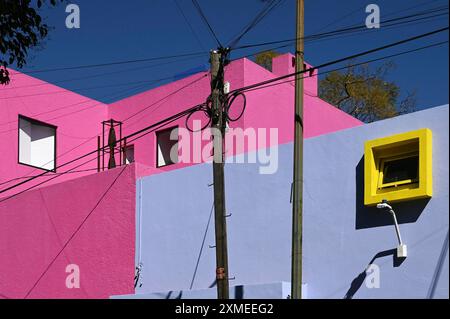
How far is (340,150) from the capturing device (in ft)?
43.5

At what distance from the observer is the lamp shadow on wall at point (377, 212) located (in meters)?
12.0

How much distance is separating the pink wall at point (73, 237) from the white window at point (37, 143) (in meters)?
2.73

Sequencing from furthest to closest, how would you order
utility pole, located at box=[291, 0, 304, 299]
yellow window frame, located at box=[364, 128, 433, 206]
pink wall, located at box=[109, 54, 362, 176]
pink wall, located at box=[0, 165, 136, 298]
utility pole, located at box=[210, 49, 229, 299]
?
pink wall, located at box=[109, 54, 362, 176] → pink wall, located at box=[0, 165, 136, 298] → utility pole, located at box=[210, 49, 229, 299] → utility pole, located at box=[291, 0, 304, 299] → yellow window frame, located at box=[364, 128, 433, 206]

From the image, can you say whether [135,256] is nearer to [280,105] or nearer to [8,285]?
[8,285]

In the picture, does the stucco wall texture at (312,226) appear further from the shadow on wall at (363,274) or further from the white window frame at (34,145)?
the white window frame at (34,145)

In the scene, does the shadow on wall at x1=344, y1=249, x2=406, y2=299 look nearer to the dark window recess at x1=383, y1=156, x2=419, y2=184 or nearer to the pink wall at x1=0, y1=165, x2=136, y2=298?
the dark window recess at x1=383, y1=156, x2=419, y2=184

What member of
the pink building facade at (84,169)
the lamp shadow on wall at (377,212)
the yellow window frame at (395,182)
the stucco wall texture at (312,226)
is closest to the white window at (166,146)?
the pink building facade at (84,169)

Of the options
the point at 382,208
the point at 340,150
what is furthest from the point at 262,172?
the point at 382,208

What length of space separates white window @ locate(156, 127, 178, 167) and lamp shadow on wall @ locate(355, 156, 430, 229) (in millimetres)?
9595

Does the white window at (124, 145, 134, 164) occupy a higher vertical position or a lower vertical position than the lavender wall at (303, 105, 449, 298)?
higher

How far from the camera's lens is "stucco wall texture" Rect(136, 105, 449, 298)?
38.8 feet

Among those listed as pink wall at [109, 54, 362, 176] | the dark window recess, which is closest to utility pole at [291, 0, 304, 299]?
the dark window recess

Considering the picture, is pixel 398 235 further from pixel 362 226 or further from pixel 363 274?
pixel 363 274

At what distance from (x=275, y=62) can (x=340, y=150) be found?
9.38m
